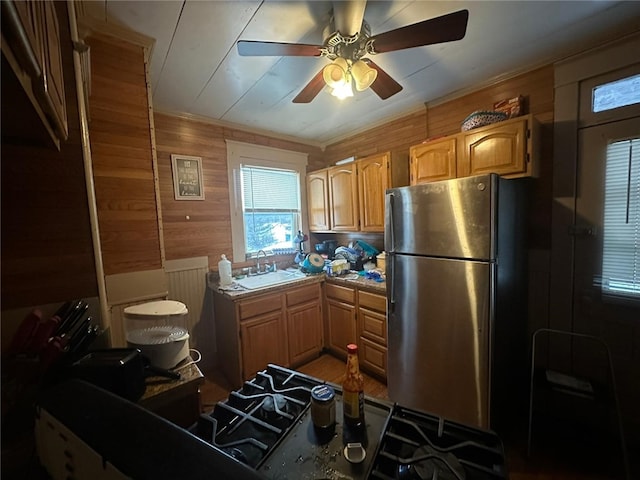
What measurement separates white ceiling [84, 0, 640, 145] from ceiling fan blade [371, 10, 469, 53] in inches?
7.4

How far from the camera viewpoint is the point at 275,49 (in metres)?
1.23

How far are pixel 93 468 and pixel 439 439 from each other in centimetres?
77

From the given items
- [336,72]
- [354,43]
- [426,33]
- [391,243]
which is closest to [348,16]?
[354,43]

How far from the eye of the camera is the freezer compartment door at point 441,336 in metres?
1.58

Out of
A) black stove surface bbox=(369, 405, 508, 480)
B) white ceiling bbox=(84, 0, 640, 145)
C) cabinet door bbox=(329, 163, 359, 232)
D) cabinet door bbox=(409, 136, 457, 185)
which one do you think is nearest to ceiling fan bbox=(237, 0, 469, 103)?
white ceiling bbox=(84, 0, 640, 145)

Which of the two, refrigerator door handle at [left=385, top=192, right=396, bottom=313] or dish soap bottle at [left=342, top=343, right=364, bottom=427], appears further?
refrigerator door handle at [left=385, top=192, right=396, bottom=313]

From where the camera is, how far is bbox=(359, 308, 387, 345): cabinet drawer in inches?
87.7

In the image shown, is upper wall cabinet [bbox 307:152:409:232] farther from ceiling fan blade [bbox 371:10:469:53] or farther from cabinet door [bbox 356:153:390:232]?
ceiling fan blade [bbox 371:10:469:53]

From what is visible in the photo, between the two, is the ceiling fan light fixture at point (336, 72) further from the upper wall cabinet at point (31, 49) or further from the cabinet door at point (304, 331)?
the cabinet door at point (304, 331)

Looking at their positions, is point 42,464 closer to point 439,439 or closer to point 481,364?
point 439,439

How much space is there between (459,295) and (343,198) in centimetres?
156

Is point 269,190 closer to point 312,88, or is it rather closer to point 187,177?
point 187,177

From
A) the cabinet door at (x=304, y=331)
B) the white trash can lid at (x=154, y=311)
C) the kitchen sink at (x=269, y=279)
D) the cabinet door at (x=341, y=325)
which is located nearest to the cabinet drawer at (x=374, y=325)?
the cabinet door at (x=341, y=325)

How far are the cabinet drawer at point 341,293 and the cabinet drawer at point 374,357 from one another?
0.37 m
